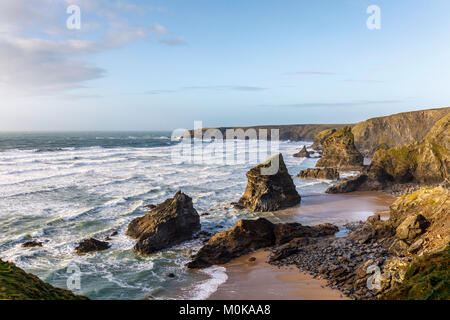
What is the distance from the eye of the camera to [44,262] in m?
16.3

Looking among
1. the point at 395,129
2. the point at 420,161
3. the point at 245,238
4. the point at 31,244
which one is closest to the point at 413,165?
the point at 420,161

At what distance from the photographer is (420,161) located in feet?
109

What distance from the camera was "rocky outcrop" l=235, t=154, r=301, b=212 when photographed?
26703 mm

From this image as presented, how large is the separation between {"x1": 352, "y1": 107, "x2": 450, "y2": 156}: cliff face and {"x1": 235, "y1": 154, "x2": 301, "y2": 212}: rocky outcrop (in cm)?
4953

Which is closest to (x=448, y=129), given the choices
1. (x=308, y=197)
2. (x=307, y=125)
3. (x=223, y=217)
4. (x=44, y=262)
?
(x=308, y=197)

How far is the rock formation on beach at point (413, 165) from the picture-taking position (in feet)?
105

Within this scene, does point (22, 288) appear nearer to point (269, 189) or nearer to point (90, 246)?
point (90, 246)

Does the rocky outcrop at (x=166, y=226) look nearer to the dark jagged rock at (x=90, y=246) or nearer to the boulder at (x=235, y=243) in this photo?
the dark jagged rock at (x=90, y=246)

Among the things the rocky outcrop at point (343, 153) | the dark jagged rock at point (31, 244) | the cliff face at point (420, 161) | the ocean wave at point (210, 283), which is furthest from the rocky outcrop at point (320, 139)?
the dark jagged rock at point (31, 244)

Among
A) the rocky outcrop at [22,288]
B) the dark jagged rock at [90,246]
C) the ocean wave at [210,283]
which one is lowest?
the ocean wave at [210,283]

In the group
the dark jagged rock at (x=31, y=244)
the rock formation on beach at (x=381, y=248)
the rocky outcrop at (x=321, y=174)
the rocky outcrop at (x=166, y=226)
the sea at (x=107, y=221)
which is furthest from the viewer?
the rocky outcrop at (x=321, y=174)

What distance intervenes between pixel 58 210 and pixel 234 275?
18.7 m

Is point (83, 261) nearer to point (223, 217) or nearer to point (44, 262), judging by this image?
point (44, 262)

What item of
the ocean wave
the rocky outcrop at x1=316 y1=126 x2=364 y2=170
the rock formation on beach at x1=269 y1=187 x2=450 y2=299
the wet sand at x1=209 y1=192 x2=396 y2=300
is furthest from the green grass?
the rocky outcrop at x1=316 y1=126 x2=364 y2=170
